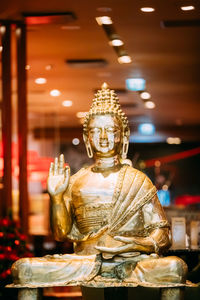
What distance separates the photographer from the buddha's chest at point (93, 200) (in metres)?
5.01

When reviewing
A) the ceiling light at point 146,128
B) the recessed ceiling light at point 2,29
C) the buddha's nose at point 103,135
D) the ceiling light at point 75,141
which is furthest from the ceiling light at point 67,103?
the buddha's nose at point 103,135

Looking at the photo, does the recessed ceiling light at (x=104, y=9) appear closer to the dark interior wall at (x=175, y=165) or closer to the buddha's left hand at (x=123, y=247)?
the buddha's left hand at (x=123, y=247)

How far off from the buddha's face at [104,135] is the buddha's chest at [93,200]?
0.48 ft

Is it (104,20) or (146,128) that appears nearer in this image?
(104,20)

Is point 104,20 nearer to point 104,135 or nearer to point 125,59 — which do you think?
point 125,59

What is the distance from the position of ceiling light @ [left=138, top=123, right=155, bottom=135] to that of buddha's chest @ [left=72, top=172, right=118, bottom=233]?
12.2 m

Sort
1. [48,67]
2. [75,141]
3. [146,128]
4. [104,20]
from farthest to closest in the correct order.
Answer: [75,141] → [146,128] → [48,67] → [104,20]

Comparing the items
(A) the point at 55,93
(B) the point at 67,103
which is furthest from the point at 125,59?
(B) the point at 67,103

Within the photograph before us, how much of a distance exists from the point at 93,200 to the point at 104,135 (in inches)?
15.7

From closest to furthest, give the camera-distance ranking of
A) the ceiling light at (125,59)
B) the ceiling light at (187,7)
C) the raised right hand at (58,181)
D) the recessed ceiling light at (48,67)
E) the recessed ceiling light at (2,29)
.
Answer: the raised right hand at (58,181)
the ceiling light at (187,7)
the recessed ceiling light at (2,29)
the ceiling light at (125,59)
the recessed ceiling light at (48,67)

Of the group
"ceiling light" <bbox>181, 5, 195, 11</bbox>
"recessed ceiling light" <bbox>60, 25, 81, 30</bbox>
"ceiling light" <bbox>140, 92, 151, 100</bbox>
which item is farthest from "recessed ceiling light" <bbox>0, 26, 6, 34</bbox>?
"ceiling light" <bbox>140, 92, 151, 100</bbox>

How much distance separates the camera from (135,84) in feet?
40.1

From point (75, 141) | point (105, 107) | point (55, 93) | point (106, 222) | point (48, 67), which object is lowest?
point (106, 222)

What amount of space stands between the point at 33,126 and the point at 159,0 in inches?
389
